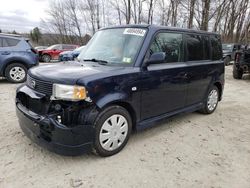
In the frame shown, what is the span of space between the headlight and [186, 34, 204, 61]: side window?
239cm

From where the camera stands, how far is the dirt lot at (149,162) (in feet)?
8.77

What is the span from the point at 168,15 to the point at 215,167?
87.6 ft

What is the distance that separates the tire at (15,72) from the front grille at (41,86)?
5.36 m

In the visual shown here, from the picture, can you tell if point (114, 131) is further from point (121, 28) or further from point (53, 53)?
point (53, 53)

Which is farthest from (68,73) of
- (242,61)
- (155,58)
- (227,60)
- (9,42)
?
(227,60)

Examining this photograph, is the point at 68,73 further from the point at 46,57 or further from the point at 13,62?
the point at 46,57

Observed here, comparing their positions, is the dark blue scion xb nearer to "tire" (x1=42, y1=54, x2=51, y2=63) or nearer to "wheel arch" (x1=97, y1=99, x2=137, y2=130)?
"wheel arch" (x1=97, y1=99, x2=137, y2=130)

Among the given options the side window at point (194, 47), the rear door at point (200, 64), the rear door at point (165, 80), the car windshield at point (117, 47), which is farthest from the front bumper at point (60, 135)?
the side window at point (194, 47)

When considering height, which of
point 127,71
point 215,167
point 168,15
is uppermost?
point 168,15

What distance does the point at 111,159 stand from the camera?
3129 millimetres

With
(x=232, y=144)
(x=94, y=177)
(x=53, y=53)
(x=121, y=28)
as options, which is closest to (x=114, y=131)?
(x=94, y=177)

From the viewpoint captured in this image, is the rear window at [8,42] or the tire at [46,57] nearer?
the rear window at [8,42]

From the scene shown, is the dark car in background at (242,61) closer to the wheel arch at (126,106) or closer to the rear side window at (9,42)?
the wheel arch at (126,106)

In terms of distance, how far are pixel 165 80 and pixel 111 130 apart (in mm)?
1272
